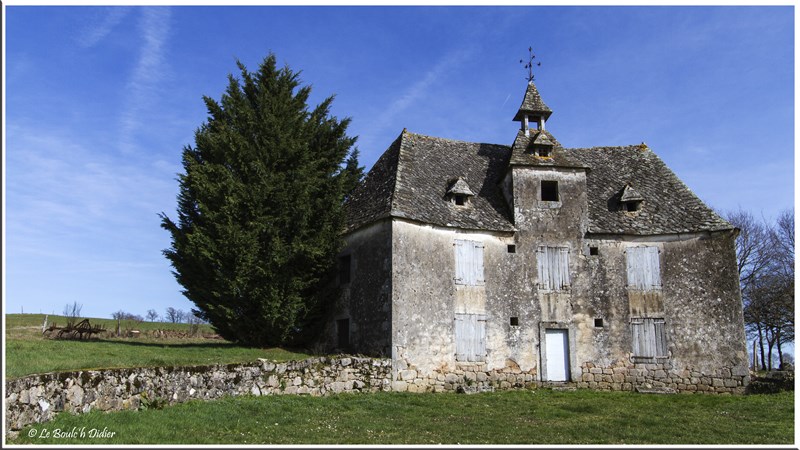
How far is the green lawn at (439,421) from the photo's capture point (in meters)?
11.5

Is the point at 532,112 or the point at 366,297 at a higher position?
the point at 532,112

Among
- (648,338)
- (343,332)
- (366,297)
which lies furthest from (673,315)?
(343,332)

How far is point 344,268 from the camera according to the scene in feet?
75.6

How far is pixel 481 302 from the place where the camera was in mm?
21703

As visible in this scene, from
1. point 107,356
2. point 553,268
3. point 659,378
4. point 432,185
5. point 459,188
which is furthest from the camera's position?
point 432,185

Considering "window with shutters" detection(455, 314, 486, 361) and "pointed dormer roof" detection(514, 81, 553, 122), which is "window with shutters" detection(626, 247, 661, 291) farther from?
"pointed dormer roof" detection(514, 81, 553, 122)

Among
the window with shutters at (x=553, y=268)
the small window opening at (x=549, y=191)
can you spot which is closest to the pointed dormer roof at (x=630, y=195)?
the small window opening at (x=549, y=191)

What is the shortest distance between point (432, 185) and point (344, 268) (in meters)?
4.47

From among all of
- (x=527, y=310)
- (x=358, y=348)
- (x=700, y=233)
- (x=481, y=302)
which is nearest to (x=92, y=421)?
(x=358, y=348)

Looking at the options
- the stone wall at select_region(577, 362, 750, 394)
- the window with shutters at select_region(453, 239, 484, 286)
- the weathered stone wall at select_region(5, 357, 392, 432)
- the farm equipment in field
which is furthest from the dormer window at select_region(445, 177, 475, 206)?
the farm equipment in field

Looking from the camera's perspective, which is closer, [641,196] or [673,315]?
[673,315]

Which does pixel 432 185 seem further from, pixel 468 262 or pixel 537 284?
pixel 537 284

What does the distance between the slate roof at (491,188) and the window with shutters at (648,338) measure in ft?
10.6

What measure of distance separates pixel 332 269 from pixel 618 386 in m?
10.7
